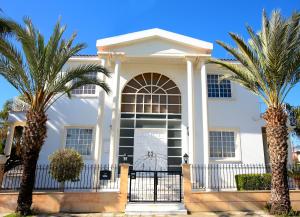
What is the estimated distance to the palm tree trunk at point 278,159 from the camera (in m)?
10.5

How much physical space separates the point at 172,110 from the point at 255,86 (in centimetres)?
628

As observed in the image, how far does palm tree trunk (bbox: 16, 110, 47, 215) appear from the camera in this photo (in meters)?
10.3

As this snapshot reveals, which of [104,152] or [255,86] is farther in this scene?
[104,152]

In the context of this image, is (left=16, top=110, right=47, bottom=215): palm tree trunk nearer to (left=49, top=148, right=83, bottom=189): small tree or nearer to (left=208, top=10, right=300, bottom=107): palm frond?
(left=49, top=148, right=83, bottom=189): small tree

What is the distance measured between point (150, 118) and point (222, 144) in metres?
4.75

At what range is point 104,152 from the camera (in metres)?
15.6

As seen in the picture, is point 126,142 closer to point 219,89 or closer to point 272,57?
point 219,89

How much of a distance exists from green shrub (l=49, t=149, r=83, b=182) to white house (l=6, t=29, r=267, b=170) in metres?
3.45

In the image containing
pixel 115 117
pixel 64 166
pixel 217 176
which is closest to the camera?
pixel 64 166

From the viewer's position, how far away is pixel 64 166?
11.8 metres

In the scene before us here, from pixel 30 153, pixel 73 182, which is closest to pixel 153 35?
pixel 73 182

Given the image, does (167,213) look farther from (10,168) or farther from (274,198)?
(10,168)

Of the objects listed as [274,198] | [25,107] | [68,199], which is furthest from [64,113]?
[274,198]

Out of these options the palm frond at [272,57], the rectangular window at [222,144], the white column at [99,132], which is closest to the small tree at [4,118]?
the white column at [99,132]
